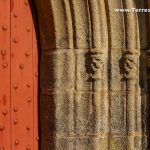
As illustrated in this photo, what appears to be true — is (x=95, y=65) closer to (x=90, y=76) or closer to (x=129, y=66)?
(x=90, y=76)

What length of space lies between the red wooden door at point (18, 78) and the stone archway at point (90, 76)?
0.07 metres

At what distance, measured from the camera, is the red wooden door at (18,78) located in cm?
438

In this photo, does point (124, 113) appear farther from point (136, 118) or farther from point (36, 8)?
point (36, 8)

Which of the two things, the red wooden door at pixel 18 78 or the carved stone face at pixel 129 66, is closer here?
the red wooden door at pixel 18 78

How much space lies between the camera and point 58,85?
4457mm

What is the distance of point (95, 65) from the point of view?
4.45 m

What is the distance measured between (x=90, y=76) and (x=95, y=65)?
8 cm

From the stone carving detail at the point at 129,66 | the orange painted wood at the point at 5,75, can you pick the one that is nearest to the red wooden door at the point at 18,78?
the orange painted wood at the point at 5,75

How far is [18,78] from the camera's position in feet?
14.6

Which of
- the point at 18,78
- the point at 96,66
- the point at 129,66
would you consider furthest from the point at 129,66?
the point at 18,78

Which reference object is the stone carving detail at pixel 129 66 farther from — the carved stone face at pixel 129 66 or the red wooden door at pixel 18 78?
the red wooden door at pixel 18 78

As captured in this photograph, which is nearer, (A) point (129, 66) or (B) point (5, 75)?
(B) point (5, 75)

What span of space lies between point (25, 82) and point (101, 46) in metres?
0.56

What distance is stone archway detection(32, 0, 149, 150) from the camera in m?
4.45
